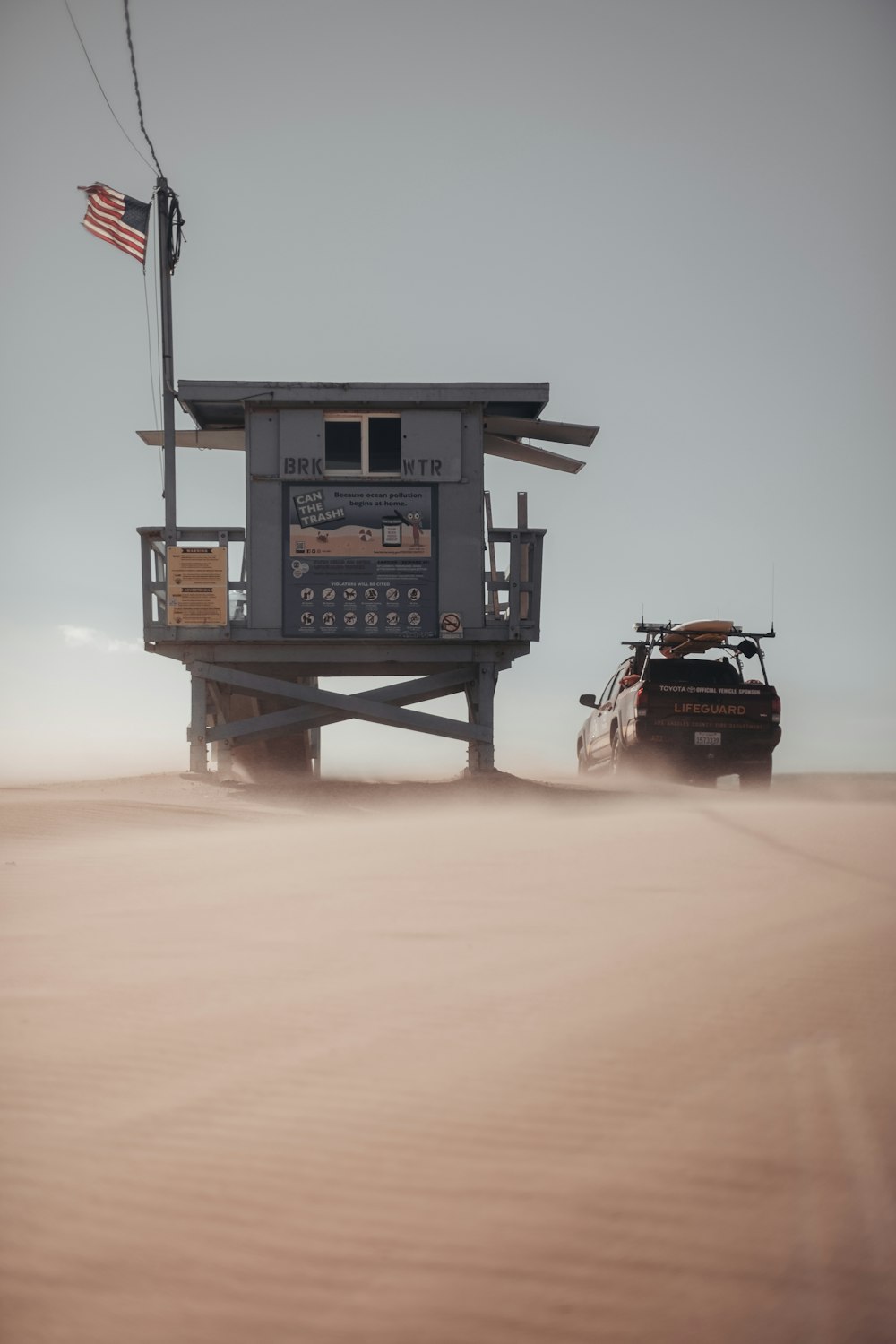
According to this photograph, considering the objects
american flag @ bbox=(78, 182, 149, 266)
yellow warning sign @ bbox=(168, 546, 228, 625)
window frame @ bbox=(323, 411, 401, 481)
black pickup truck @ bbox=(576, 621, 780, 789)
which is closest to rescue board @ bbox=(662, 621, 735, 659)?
black pickup truck @ bbox=(576, 621, 780, 789)

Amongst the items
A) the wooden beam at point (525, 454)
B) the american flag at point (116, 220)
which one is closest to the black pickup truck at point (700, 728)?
the wooden beam at point (525, 454)

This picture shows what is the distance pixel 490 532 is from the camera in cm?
1403

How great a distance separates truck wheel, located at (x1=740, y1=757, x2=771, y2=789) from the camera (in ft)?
44.1

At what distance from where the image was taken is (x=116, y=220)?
14.2m

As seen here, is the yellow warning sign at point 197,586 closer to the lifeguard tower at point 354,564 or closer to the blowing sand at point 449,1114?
the lifeguard tower at point 354,564

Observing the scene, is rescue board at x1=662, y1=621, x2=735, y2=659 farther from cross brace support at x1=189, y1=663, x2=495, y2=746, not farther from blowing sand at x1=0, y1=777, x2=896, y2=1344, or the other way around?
blowing sand at x1=0, y1=777, x2=896, y2=1344

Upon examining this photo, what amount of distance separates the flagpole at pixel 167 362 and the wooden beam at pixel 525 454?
458cm

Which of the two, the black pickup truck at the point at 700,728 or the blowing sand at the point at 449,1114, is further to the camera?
the black pickup truck at the point at 700,728

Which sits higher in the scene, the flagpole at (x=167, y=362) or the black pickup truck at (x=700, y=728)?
the flagpole at (x=167, y=362)

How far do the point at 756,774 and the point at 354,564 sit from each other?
244 inches

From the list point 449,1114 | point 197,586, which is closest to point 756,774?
point 197,586

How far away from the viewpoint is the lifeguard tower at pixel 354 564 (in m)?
13.8

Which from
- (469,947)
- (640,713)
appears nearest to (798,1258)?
(469,947)

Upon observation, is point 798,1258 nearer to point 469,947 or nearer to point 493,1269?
point 493,1269
